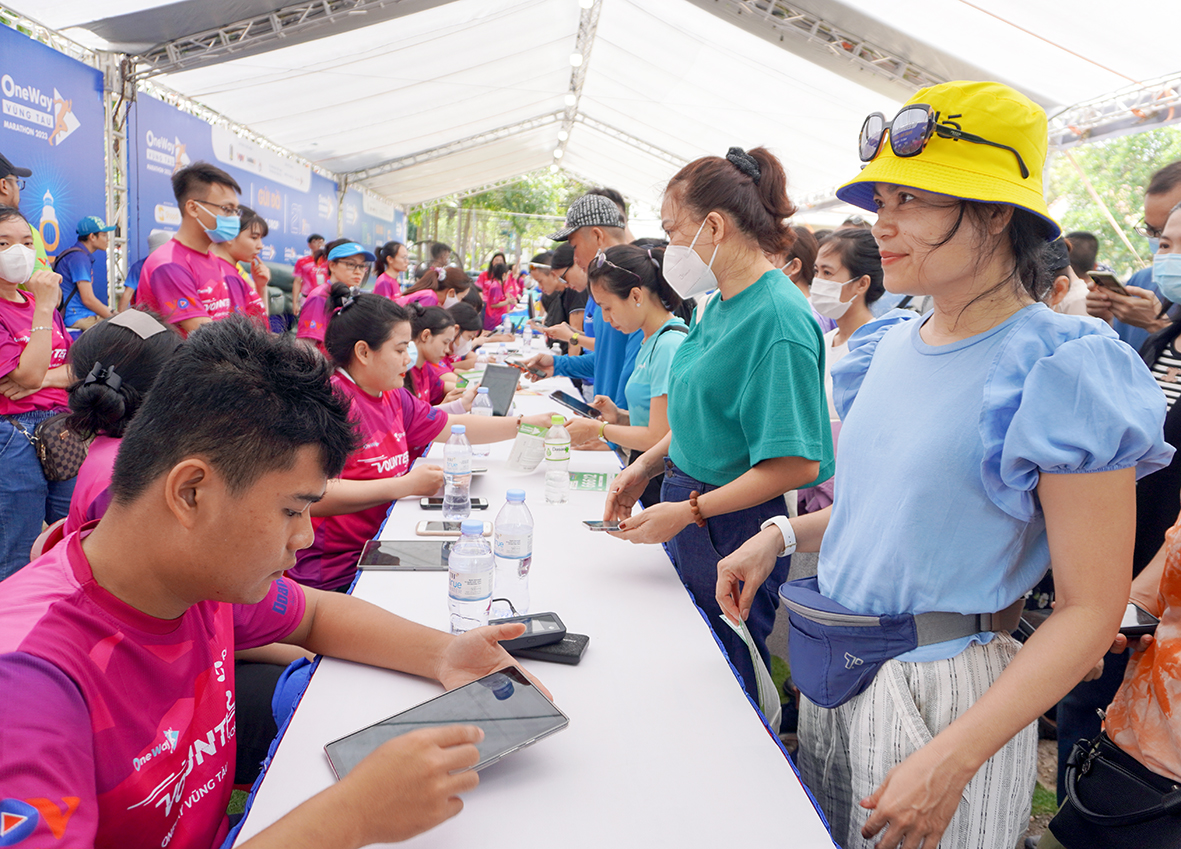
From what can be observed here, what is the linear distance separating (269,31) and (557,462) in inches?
245

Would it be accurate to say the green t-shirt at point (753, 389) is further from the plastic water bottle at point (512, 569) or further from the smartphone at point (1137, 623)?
the smartphone at point (1137, 623)

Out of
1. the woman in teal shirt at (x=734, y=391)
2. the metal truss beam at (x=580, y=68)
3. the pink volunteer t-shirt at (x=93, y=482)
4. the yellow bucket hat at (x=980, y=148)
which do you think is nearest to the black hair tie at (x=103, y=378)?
the pink volunteer t-shirt at (x=93, y=482)

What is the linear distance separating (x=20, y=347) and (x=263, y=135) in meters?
8.50

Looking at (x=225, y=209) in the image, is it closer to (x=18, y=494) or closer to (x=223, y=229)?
(x=223, y=229)

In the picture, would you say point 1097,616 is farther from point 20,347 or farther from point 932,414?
point 20,347

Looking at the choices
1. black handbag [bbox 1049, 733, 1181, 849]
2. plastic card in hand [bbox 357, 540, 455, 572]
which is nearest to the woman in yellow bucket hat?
black handbag [bbox 1049, 733, 1181, 849]

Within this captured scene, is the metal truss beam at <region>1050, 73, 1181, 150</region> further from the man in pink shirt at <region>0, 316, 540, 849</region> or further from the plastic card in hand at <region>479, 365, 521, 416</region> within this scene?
the man in pink shirt at <region>0, 316, 540, 849</region>

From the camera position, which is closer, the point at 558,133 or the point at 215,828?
the point at 215,828

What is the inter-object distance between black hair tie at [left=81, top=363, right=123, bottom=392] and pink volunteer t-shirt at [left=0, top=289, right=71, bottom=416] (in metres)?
1.36

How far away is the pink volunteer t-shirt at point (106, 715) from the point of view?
729mm

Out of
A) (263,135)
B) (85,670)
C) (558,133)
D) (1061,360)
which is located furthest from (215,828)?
(558,133)

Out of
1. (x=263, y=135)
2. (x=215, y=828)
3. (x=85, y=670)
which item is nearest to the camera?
(x=85, y=670)

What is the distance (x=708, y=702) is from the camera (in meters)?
1.28

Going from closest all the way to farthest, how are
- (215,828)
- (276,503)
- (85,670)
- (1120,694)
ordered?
1. (85,670)
2. (276,503)
3. (215,828)
4. (1120,694)
